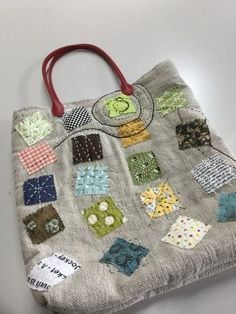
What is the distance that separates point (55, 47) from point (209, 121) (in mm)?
336

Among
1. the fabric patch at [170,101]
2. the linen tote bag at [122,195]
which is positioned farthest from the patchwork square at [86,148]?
the fabric patch at [170,101]

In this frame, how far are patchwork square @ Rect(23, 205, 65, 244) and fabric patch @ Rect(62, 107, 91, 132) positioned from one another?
14 cm

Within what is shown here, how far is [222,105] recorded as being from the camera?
0.65 m

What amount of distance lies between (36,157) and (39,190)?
56 mm

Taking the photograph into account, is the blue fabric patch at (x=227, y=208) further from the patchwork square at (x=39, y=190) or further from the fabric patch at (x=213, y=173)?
the patchwork square at (x=39, y=190)

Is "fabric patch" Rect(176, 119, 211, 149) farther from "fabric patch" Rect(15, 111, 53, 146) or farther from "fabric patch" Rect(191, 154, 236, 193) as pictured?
"fabric patch" Rect(15, 111, 53, 146)

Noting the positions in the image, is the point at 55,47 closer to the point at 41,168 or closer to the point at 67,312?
the point at 41,168

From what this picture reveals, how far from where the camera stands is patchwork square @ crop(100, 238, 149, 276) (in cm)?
48

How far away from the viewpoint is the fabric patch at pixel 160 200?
1.72 ft

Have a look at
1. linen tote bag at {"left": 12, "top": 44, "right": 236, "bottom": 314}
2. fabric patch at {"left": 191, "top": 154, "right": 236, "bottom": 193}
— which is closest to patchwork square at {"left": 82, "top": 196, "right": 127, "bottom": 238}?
linen tote bag at {"left": 12, "top": 44, "right": 236, "bottom": 314}

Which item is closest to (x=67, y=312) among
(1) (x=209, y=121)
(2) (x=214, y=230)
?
(2) (x=214, y=230)

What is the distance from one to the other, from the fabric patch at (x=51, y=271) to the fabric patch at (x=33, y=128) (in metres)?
0.19

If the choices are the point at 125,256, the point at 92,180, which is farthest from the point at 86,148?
the point at 125,256

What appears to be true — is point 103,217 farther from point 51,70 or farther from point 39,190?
point 51,70
